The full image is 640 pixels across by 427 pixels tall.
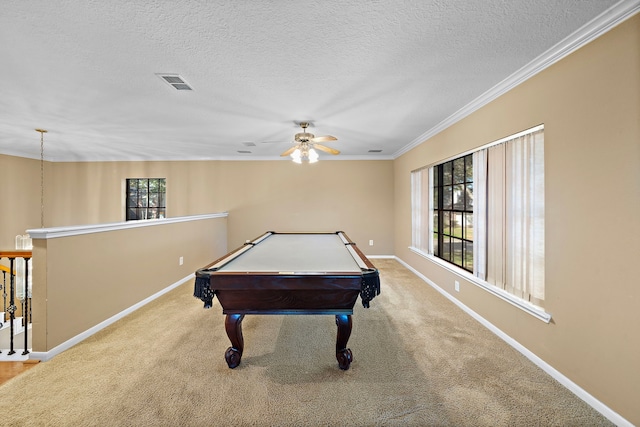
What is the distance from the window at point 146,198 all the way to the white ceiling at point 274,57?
2446 millimetres

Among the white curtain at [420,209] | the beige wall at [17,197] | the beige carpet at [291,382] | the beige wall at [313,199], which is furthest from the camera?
the beige wall at [313,199]

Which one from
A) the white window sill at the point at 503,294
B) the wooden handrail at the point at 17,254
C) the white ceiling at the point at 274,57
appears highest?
the white ceiling at the point at 274,57

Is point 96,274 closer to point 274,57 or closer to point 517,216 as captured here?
point 274,57

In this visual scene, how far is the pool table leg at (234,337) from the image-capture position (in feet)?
6.25

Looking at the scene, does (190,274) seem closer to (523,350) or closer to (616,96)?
(523,350)

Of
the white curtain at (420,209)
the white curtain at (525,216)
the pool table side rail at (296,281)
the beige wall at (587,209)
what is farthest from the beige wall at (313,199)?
the pool table side rail at (296,281)

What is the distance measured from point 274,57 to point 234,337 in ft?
7.08

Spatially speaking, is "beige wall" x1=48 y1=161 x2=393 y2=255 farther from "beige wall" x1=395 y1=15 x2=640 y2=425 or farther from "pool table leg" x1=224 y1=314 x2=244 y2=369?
"pool table leg" x1=224 y1=314 x2=244 y2=369

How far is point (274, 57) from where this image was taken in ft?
6.27

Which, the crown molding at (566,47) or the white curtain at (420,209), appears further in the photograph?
the white curtain at (420,209)

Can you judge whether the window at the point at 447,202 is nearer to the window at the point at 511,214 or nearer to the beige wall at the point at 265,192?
the window at the point at 511,214

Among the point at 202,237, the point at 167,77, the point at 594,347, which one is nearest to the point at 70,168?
the point at 202,237

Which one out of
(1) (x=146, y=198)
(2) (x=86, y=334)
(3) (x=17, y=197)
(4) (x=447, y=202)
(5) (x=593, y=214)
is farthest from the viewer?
(1) (x=146, y=198)

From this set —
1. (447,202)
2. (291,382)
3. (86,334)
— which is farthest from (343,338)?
(447,202)
